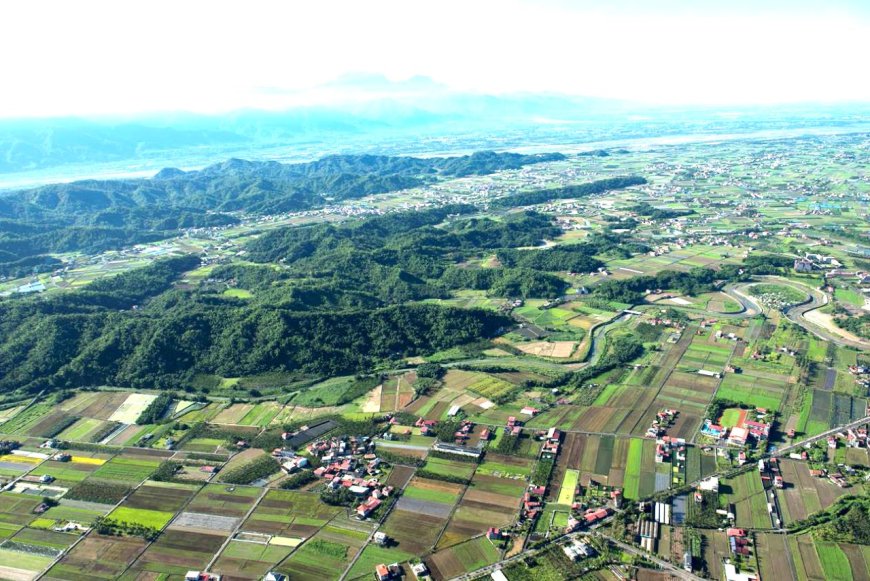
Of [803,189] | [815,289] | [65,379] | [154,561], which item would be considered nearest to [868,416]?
[815,289]

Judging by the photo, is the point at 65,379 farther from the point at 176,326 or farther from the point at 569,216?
the point at 569,216

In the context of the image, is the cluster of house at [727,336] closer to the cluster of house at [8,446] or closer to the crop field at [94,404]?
the crop field at [94,404]

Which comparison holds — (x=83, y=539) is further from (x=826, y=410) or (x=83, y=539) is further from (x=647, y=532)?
(x=826, y=410)

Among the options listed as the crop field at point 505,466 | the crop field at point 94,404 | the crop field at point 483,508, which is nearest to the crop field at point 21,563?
the crop field at point 94,404

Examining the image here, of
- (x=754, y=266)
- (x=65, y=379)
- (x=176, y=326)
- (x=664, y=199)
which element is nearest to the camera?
(x=65, y=379)

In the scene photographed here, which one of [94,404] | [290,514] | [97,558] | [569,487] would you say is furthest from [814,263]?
[94,404]
